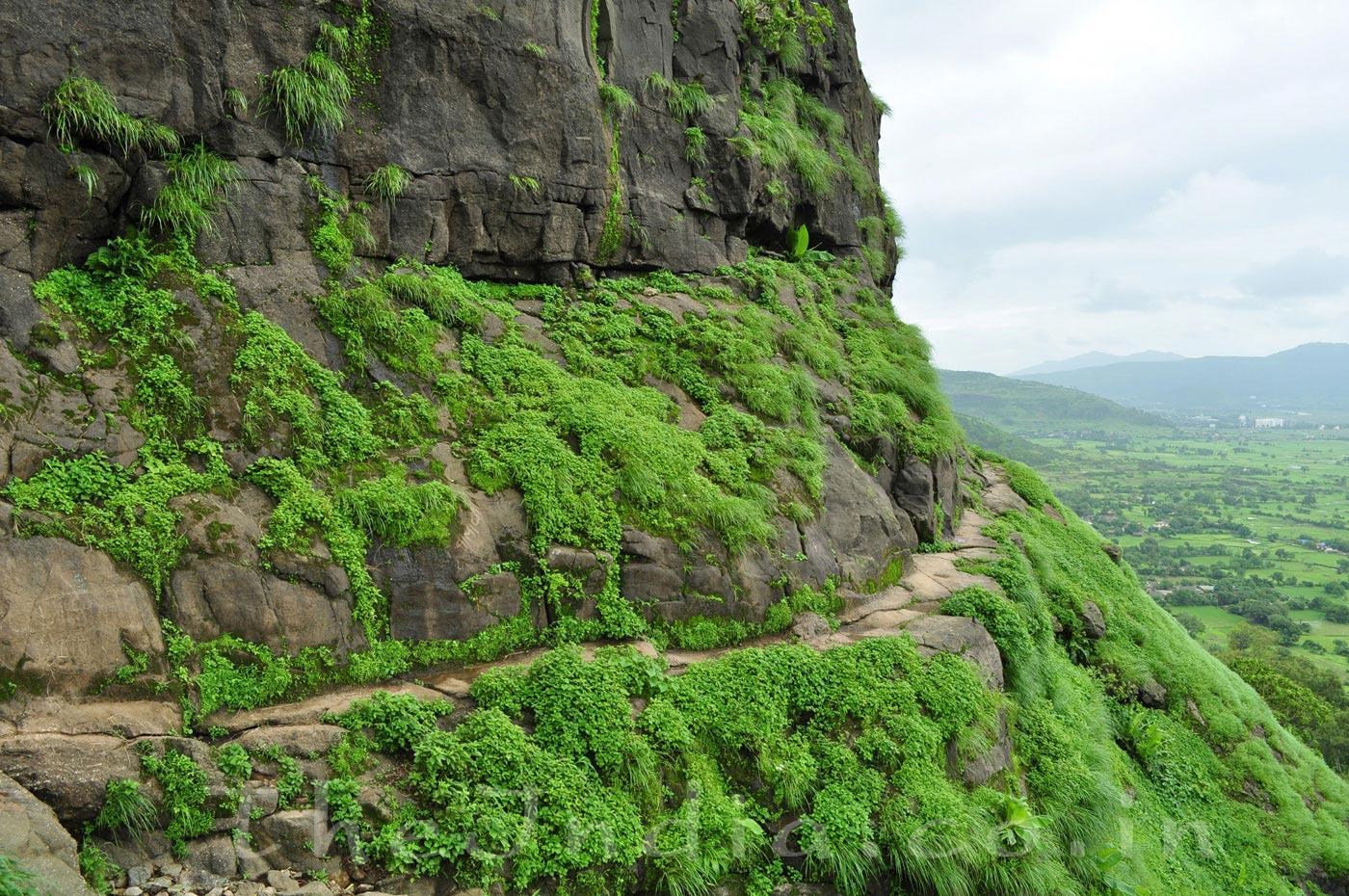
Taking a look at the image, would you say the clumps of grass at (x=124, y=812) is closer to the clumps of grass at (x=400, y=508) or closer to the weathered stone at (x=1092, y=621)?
the clumps of grass at (x=400, y=508)

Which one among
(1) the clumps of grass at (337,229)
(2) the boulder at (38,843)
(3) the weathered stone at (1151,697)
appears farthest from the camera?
(3) the weathered stone at (1151,697)

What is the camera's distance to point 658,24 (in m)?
16.3

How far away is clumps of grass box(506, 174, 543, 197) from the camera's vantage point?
42.9ft

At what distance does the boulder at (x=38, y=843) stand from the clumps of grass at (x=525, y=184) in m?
10.4

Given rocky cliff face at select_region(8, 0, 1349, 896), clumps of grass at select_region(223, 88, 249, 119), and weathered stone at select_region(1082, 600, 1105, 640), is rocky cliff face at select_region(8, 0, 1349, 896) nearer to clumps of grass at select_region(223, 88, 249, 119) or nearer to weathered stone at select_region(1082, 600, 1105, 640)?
clumps of grass at select_region(223, 88, 249, 119)

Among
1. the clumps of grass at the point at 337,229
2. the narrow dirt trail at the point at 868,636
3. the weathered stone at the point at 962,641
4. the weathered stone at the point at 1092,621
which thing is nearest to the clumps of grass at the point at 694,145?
the clumps of grass at the point at 337,229

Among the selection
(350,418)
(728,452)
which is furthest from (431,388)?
(728,452)

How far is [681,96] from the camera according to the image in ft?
53.6

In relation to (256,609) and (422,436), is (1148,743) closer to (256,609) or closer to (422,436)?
(422,436)

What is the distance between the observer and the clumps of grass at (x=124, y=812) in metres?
6.16

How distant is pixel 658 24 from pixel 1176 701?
18.5 metres

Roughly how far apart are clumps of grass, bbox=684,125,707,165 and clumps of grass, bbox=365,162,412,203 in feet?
22.3

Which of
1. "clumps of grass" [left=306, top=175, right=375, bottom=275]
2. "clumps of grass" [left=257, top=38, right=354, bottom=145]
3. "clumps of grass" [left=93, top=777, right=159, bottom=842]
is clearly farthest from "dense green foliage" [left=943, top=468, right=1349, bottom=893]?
"clumps of grass" [left=257, top=38, right=354, bottom=145]

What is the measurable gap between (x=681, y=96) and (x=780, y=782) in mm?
13716
